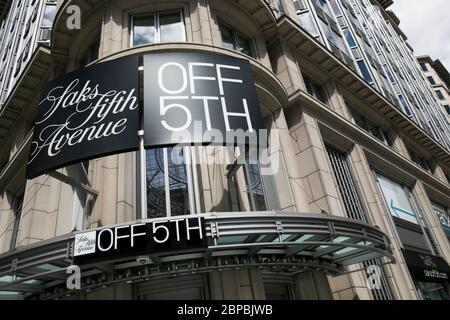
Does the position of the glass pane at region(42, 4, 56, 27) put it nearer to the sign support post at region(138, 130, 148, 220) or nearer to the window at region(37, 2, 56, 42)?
the window at region(37, 2, 56, 42)

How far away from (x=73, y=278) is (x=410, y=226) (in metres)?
16.8

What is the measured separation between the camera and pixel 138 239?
21.4 feet

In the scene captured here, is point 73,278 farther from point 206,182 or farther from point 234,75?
point 234,75

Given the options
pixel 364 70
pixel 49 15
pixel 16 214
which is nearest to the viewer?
pixel 16 214

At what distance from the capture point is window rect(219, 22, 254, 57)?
1395cm

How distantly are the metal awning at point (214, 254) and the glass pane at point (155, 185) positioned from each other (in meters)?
2.04

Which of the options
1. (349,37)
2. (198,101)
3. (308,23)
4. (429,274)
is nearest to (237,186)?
(198,101)

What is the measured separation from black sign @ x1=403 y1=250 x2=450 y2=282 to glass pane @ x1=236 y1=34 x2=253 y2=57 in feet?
37.2

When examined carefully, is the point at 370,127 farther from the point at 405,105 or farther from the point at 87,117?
the point at 87,117

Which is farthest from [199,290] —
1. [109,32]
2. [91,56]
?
[91,56]

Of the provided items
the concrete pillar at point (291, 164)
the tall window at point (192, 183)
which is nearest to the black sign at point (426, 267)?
the concrete pillar at point (291, 164)

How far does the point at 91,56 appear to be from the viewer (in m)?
13.5

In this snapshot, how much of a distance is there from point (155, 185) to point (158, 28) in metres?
6.39

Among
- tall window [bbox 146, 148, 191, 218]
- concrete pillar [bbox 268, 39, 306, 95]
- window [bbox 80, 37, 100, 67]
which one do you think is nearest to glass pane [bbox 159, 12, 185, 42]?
window [bbox 80, 37, 100, 67]
